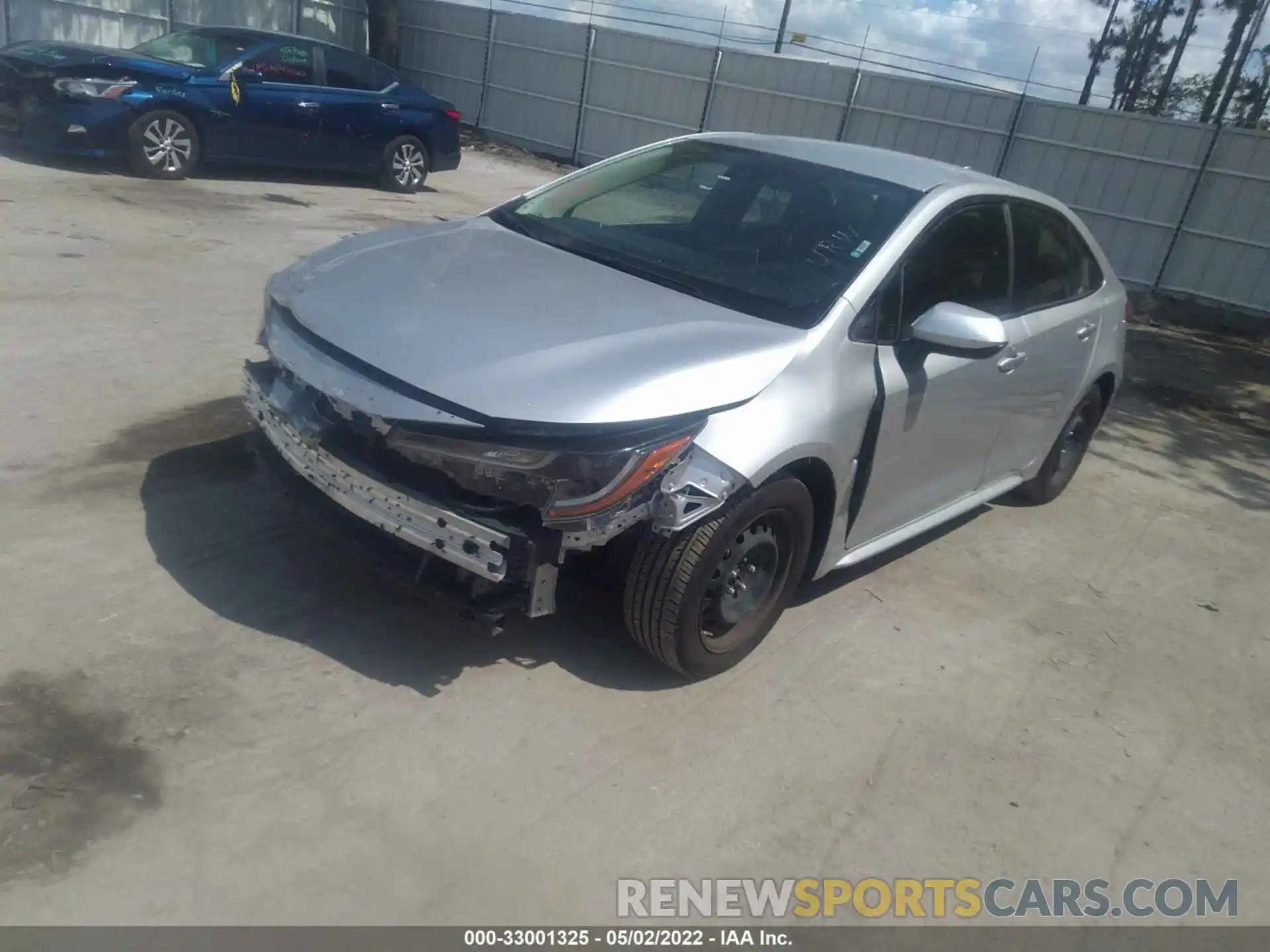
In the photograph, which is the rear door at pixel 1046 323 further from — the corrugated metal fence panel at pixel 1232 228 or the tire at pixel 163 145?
the corrugated metal fence panel at pixel 1232 228

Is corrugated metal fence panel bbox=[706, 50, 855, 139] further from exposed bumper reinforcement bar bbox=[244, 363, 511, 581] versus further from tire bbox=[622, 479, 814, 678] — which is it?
exposed bumper reinforcement bar bbox=[244, 363, 511, 581]

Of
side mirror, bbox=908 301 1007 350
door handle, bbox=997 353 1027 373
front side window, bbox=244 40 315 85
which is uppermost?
side mirror, bbox=908 301 1007 350

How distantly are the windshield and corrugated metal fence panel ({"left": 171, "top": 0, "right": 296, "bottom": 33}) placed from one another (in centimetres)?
556

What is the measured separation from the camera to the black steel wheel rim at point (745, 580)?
138 inches

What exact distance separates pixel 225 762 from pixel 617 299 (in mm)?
1910

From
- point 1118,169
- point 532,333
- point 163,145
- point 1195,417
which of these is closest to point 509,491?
point 532,333

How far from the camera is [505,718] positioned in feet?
11.1

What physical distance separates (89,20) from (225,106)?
6797 mm

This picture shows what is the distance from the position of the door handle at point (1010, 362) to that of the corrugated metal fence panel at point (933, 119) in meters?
11.2

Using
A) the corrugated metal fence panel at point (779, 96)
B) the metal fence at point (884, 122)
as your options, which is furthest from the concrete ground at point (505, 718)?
the corrugated metal fence panel at point (779, 96)

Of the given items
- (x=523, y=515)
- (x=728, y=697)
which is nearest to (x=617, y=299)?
(x=523, y=515)

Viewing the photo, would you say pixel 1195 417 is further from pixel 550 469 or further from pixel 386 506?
pixel 386 506
